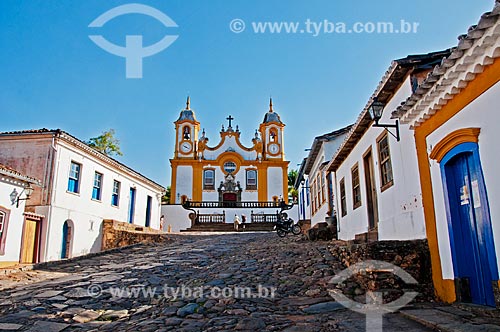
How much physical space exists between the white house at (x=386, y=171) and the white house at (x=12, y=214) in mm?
9990

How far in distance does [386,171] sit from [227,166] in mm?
30223

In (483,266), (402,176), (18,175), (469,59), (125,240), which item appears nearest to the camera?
(469,59)

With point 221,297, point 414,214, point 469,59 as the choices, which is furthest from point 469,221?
point 221,297

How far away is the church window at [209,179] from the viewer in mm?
37062

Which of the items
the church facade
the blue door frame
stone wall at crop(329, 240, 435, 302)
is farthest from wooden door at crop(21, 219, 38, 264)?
the church facade

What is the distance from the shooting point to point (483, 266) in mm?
4824

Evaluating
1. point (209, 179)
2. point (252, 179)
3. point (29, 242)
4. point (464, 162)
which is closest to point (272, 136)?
point (252, 179)

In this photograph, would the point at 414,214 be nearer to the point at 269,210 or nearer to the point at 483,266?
the point at 483,266

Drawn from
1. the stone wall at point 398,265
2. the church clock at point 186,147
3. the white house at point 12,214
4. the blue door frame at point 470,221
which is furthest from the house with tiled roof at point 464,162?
the church clock at point 186,147

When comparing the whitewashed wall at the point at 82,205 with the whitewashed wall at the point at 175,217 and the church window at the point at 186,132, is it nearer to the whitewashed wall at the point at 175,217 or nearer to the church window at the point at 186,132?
the whitewashed wall at the point at 175,217

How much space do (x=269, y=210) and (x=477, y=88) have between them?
93.8 ft

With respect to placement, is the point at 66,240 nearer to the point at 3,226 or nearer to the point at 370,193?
the point at 3,226

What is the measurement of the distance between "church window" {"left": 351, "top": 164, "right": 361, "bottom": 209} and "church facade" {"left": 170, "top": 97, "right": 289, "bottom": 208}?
2473 centimetres

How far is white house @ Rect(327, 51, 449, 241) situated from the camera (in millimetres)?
6715
